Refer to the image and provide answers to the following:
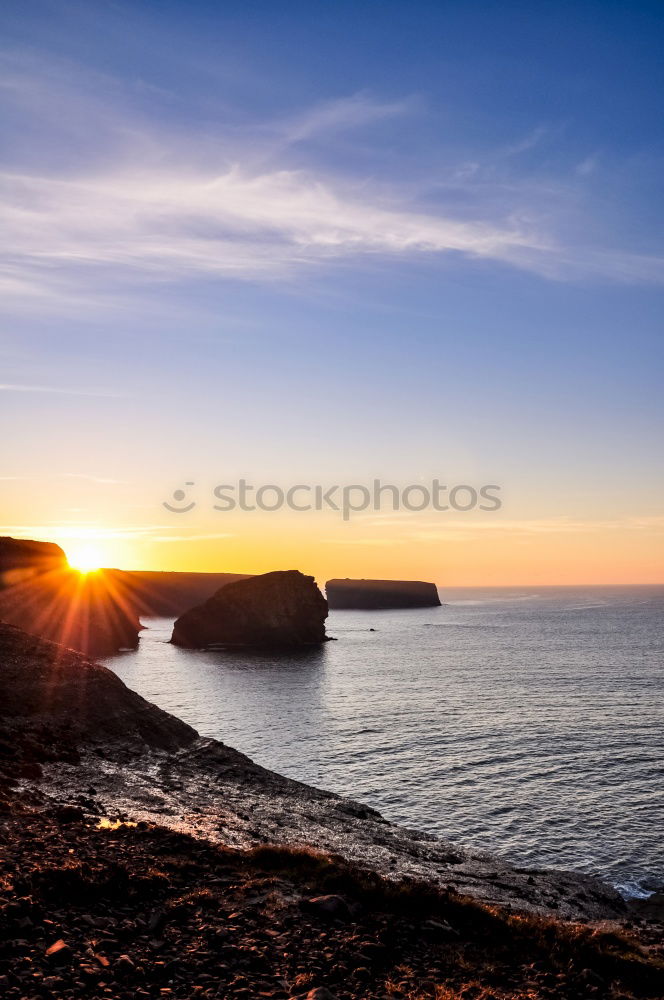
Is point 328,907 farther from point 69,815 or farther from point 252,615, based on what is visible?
point 252,615

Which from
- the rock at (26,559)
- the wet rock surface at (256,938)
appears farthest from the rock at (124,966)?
the rock at (26,559)

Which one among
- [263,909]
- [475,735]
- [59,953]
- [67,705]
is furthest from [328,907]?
[475,735]

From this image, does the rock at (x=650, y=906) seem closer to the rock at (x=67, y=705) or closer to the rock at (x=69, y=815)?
the rock at (x=69, y=815)

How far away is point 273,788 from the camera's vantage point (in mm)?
40688

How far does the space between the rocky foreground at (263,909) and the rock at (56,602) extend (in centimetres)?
8183

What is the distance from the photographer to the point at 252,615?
487ft

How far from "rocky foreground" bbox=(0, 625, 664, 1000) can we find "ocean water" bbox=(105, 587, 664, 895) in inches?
185

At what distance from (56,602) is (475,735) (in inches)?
3645

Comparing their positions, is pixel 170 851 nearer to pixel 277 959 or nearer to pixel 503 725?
pixel 277 959

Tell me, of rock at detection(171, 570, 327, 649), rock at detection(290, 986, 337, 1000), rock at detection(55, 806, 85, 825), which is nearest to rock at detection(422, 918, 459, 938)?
rock at detection(290, 986, 337, 1000)

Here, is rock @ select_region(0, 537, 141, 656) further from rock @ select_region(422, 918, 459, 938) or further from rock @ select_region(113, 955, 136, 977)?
rock @ select_region(113, 955, 136, 977)

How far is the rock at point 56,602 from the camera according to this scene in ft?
373

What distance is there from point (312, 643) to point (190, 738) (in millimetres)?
109768

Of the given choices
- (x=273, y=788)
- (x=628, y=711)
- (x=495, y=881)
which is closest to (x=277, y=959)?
(x=495, y=881)
